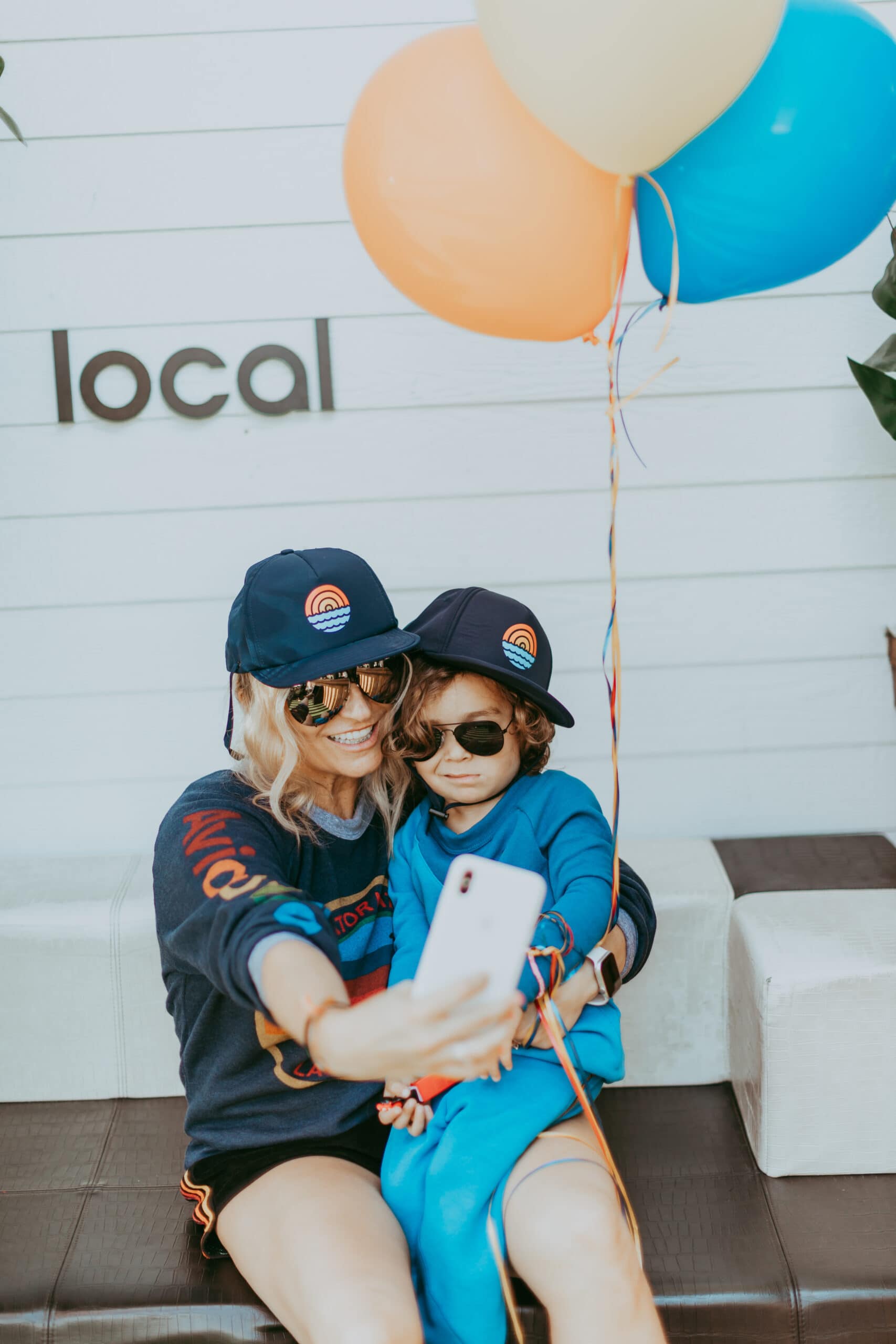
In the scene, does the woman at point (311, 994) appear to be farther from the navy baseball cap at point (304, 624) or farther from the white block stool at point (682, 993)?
the white block stool at point (682, 993)

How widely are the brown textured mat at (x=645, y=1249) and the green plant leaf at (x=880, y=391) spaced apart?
1194mm

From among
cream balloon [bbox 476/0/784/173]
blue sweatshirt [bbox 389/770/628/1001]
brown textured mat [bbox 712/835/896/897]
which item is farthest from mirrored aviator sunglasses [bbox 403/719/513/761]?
cream balloon [bbox 476/0/784/173]

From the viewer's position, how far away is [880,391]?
Answer: 1757 millimetres

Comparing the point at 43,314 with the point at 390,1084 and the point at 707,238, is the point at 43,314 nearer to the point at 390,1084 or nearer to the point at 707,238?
the point at 707,238

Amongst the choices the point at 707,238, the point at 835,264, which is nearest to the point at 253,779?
the point at 707,238

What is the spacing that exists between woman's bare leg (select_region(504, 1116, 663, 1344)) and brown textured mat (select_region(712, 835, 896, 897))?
718 mm

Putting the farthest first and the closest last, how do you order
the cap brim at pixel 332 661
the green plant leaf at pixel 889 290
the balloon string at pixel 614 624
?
the green plant leaf at pixel 889 290 → the cap brim at pixel 332 661 → the balloon string at pixel 614 624

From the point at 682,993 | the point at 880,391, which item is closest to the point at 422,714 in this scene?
the point at 682,993

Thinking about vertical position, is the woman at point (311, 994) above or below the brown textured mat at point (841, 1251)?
above

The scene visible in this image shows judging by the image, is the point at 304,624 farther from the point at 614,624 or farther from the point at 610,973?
the point at 610,973

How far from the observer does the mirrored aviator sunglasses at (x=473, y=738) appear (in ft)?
4.87

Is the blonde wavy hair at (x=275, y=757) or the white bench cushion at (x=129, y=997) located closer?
the blonde wavy hair at (x=275, y=757)

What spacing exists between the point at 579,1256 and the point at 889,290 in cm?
147

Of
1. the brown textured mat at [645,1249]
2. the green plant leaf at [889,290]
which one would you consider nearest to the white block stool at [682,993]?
the brown textured mat at [645,1249]
